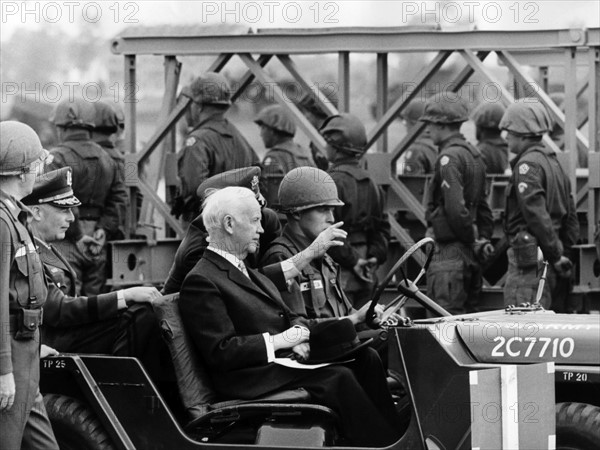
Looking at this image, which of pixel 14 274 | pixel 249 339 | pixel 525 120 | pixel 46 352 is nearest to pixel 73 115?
pixel 525 120

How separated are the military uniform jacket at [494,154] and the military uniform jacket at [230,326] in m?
7.91

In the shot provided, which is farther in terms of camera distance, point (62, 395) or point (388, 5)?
point (388, 5)

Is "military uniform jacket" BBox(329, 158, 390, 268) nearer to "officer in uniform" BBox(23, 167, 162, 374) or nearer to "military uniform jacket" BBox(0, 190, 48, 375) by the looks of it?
"officer in uniform" BBox(23, 167, 162, 374)

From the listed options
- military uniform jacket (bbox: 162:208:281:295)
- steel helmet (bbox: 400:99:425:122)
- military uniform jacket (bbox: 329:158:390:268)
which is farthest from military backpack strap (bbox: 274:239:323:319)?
steel helmet (bbox: 400:99:425:122)

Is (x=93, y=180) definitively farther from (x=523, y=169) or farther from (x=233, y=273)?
(x=233, y=273)

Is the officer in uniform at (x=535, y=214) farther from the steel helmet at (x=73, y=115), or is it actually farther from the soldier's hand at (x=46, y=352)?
the soldier's hand at (x=46, y=352)

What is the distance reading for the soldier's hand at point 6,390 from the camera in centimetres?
643

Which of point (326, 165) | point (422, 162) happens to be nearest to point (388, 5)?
point (422, 162)

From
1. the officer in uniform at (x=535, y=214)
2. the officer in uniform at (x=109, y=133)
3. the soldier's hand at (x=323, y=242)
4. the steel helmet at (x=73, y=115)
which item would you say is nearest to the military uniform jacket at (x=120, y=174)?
the officer in uniform at (x=109, y=133)

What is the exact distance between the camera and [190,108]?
565 inches

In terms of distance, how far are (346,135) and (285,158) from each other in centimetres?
163

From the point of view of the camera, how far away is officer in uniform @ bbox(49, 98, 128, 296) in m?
13.0

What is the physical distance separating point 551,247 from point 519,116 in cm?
105

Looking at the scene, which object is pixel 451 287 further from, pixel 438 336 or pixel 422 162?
pixel 438 336
